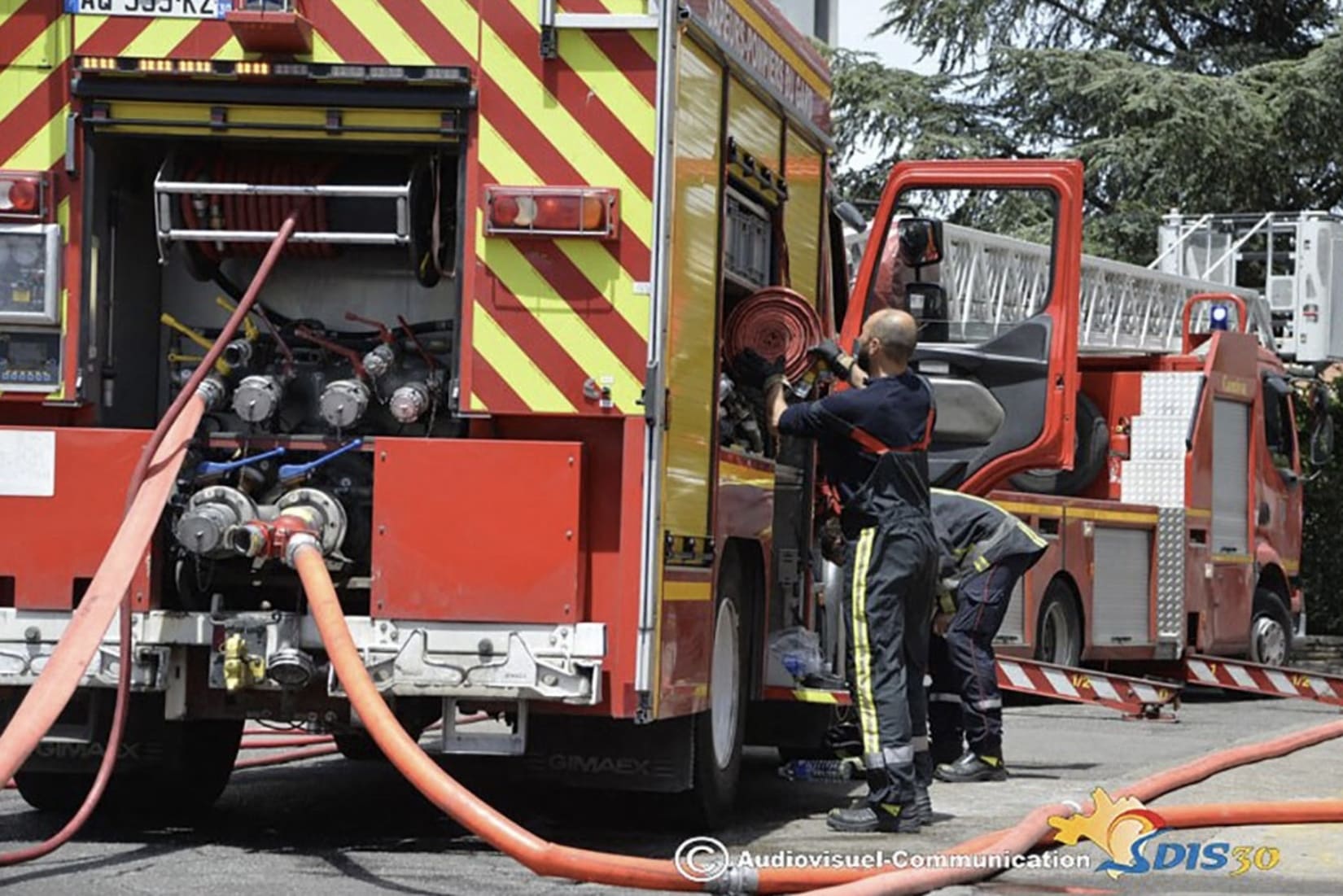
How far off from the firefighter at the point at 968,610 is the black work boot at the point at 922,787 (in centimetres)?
187

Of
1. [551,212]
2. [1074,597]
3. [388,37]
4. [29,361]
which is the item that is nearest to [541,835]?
[551,212]

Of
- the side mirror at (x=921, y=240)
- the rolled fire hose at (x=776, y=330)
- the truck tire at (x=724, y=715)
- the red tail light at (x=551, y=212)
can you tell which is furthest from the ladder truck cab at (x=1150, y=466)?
the red tail light at (x=551, y=212)

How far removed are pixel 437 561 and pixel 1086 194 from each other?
2324cm

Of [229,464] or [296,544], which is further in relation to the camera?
[229,464]

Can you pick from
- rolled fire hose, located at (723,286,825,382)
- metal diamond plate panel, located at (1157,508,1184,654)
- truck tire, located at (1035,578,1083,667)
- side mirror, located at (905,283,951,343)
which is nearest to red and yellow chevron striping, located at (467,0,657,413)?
rolled fire hose, located at (723,286,825,382)

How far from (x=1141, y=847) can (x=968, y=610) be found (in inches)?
131

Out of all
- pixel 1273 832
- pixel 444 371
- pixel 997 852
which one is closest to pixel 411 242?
pixel 444 371

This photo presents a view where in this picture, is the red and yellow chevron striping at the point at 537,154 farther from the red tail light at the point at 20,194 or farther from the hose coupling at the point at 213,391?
the hose coupling at the point at 213,391

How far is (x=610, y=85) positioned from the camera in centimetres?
789

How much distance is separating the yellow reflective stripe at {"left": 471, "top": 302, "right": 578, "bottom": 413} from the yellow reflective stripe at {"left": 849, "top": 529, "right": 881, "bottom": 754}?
1483mm

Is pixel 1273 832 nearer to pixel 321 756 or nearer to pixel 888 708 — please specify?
pixel 888 708

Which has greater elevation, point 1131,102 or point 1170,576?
point 1131,102

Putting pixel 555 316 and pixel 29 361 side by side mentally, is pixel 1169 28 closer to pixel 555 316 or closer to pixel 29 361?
pixel 555 316

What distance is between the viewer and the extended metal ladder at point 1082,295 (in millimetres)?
16516
